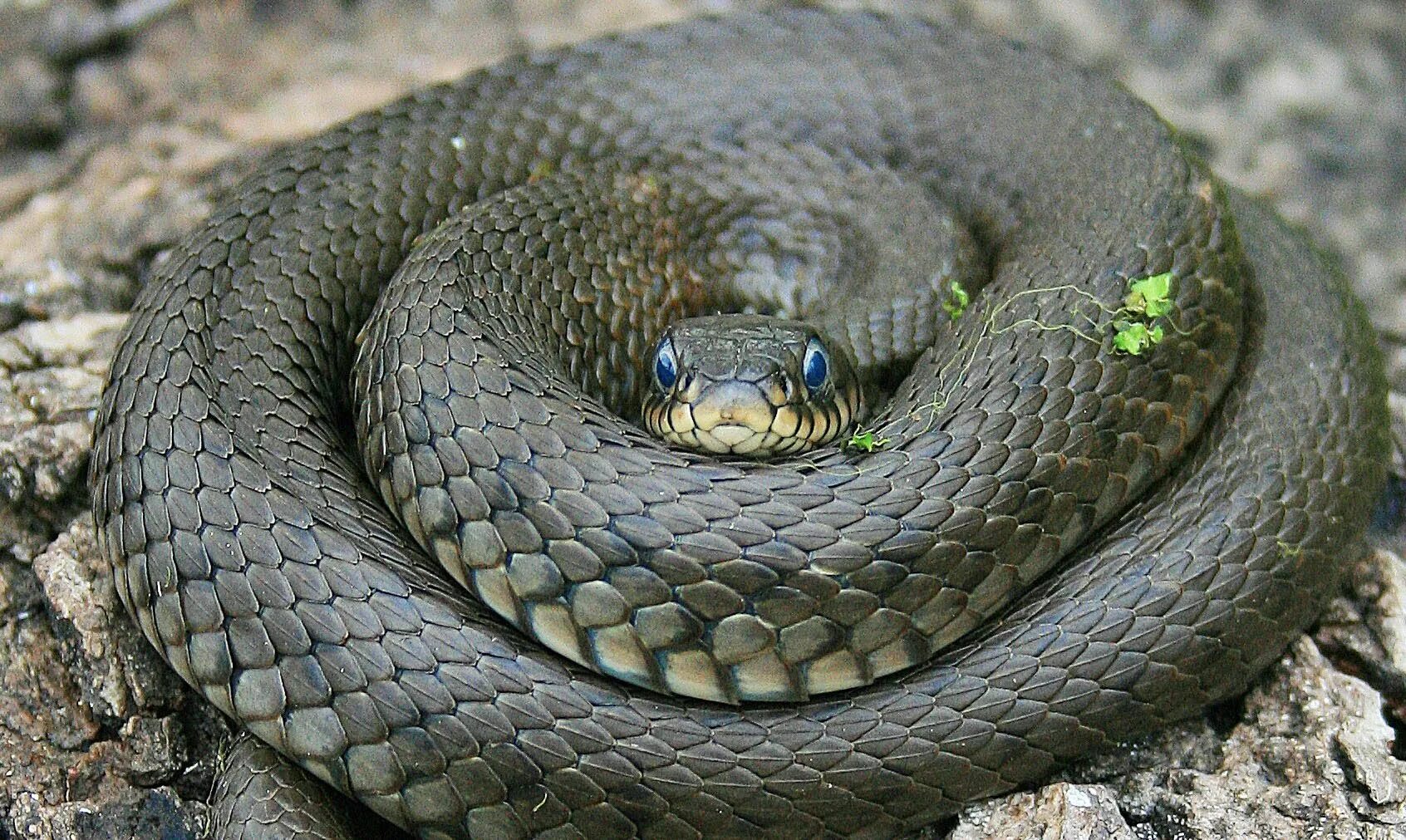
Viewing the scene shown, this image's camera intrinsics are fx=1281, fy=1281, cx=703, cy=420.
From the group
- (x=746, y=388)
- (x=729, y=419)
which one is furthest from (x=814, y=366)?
(x=729, y=419)

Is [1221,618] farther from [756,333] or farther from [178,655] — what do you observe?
[178,655]

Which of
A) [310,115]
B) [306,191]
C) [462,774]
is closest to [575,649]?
[462,774]

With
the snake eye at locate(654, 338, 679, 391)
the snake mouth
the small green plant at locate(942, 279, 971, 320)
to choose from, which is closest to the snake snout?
the snake mouth

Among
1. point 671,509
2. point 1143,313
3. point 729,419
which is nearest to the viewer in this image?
point 671,509

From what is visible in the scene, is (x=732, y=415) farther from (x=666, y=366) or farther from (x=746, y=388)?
(x=666, y=366)

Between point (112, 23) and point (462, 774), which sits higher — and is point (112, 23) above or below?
above

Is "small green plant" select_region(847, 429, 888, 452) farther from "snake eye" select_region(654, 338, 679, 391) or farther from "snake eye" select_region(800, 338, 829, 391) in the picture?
"snake eye" select_region(654, 338, 679, 391)

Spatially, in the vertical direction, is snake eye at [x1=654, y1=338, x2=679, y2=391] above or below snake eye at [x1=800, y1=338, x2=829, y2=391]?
below
